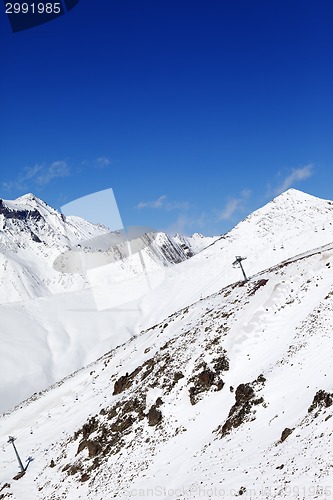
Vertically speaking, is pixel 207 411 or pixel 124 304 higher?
pixel 124 304

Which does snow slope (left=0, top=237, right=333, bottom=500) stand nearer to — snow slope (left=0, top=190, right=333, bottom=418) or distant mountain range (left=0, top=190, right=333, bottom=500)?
distant mountain range (left=0, top=190, right=333, bottom=500)

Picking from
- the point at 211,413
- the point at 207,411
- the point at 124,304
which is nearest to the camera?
the point at 211,413

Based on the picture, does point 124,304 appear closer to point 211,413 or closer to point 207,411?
point 207,411

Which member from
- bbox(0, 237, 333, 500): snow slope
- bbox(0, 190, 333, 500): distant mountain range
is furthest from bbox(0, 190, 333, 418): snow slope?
bbox(0, 237, 333, 500): snow slope

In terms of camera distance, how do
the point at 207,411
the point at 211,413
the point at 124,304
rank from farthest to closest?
the point at 124,304 < the point at 207,411 < the point at 211,413

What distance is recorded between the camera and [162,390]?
3228cm

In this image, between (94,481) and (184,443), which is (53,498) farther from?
(184,443)

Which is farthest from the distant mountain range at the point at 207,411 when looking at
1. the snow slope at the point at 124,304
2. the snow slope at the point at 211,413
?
the snow slope at the point at 124,304

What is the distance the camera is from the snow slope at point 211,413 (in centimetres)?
1778

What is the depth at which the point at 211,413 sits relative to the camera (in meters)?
27.1

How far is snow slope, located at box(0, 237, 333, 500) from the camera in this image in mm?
17781

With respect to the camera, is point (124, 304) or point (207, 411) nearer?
point (207, 411)

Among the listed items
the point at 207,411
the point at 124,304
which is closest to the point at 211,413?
the point at 207,411

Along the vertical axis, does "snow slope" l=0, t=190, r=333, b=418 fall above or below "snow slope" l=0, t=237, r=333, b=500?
above
